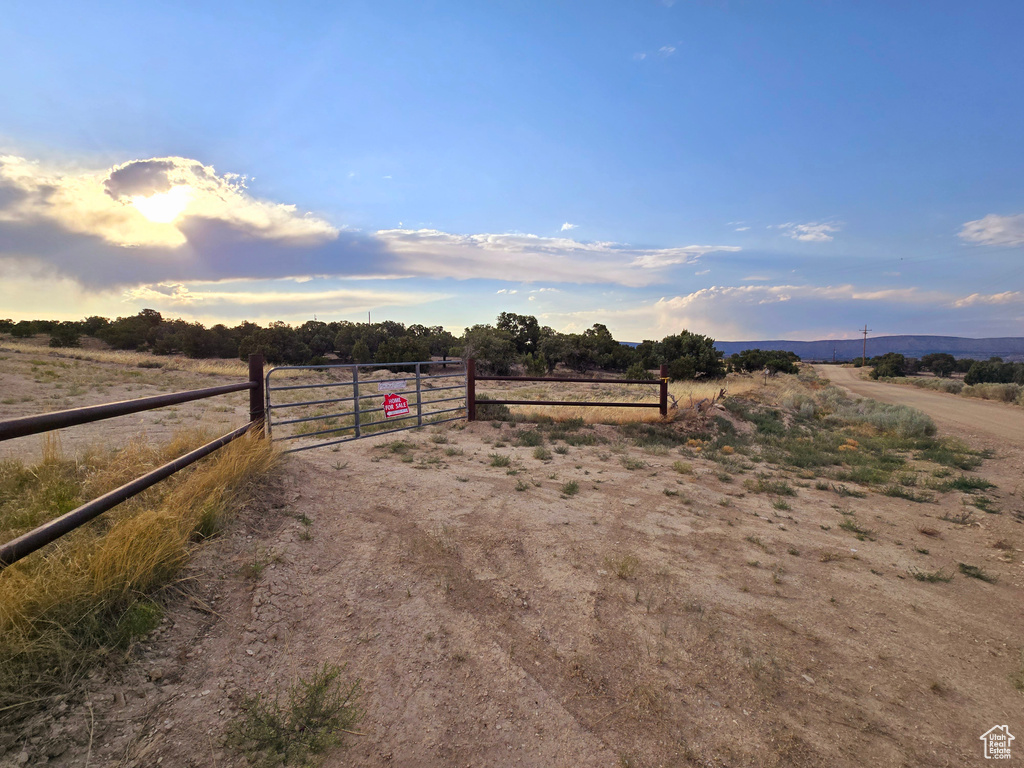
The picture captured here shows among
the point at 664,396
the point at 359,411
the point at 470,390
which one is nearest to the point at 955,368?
the point at 664,396

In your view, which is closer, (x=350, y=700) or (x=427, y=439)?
(x=350, y=700)

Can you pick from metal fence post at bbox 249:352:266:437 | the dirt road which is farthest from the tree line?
metal fence post at bbox 249:352:266:437

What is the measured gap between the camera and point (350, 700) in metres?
2.65

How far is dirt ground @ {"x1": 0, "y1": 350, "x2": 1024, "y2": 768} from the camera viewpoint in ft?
7.98

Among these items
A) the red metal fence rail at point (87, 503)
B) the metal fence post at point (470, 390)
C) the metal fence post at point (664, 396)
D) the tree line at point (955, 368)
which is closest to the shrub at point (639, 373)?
the metal fence post at point (664, 396)

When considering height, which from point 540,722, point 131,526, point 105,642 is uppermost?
point 131,526

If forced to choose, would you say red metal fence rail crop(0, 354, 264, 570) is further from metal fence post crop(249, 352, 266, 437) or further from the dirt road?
the dirt road

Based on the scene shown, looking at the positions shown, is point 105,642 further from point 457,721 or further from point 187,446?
point 187,446

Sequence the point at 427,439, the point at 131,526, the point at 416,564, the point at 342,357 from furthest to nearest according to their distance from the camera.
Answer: the point at 342,357, the point at 427,439, the point at 416,564, the point at 131,526

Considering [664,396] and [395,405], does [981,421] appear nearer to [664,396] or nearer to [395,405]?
[664,396]

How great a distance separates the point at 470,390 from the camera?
11281mm

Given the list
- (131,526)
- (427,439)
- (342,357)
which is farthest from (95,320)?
(131,526)

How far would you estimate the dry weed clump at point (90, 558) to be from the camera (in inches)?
91.5

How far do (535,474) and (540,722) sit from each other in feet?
15.6
